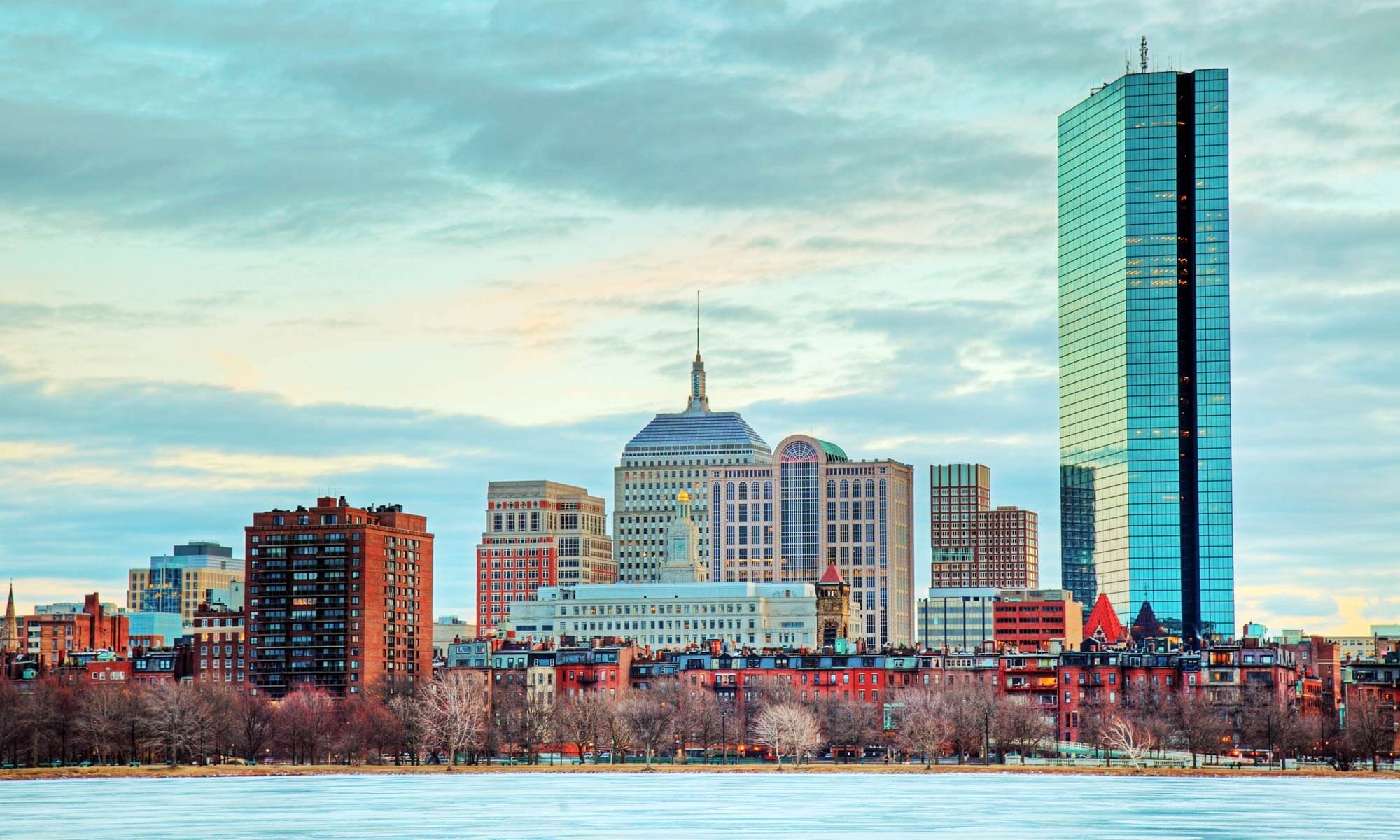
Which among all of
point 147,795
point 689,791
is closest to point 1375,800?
→ point 689,791

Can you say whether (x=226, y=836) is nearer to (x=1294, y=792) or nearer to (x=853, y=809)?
(x=853, y=809)

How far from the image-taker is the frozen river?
469 ft

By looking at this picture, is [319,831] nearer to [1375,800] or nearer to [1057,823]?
[1057,823]

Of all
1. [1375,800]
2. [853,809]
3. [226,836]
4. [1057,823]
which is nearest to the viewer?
[226,836]

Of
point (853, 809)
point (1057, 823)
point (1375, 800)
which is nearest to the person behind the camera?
point (1057, 823)

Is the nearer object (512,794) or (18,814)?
(18,814)

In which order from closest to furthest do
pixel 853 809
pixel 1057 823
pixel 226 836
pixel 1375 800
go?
pixel 226 836 → pixel 1057 823 → pixel 853 809 → pixel 1375 800

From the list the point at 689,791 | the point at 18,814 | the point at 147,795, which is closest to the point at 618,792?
the point at 689,791

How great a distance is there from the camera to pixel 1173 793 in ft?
614

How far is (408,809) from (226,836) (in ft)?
91.7

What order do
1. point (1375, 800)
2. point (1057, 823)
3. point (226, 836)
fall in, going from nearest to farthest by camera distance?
point (226, 836) → point (1057, 823) → point (1375, 800)

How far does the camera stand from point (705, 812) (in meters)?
161

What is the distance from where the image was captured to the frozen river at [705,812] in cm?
14288

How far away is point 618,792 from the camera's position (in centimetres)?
18812
